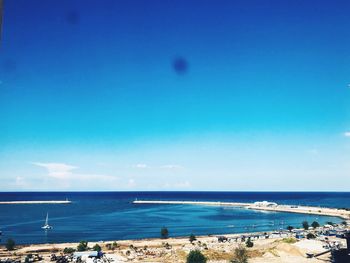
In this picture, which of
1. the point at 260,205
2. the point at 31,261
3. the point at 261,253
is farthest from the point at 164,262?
the point at 260,205

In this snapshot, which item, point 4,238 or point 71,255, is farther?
point 4,238

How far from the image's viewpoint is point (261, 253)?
1668 inches

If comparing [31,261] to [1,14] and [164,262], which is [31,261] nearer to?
[164,262]

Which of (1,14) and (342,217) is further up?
(1,14)

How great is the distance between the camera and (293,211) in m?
128

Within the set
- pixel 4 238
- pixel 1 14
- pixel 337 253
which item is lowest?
pixel 4 238

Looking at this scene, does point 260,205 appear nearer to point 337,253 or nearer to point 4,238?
point 4,238

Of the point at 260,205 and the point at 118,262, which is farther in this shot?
the point at 260,205

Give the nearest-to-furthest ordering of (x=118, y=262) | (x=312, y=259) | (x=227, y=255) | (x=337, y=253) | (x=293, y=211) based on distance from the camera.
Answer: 1. (x=337, y=253)
2. (x=312, y=259)
3. (x=118, y=262)
4. (x=227, y=255)
5. (x=293, y=211)

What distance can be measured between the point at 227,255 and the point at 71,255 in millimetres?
19903

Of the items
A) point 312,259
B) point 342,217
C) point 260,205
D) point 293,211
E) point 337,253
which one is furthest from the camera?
point 260,205

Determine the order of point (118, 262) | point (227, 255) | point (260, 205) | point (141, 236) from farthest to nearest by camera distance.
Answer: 1. point (260, 205)
2. point (141, 236)
3. point (227, 255)
4. point (118, 262)

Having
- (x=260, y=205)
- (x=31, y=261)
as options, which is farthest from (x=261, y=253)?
(x=260, y=205)

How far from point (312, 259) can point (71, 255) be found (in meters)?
29.1
